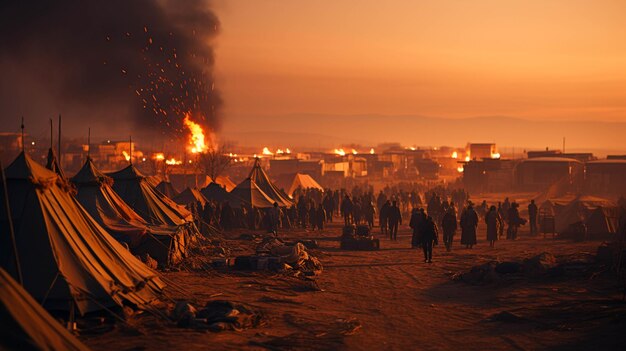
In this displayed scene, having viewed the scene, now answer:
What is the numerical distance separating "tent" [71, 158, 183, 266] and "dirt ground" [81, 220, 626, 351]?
894 millimetres

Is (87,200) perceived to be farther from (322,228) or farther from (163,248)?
(322,228)

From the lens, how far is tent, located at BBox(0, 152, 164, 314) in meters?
11.0

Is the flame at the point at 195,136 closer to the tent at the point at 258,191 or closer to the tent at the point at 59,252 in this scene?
the tent at the point at 258,191

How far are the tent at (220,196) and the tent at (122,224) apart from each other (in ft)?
43.8

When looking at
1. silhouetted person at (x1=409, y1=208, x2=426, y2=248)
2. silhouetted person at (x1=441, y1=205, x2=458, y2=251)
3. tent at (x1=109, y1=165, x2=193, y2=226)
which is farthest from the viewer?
silhouetted person at (x1=441, y1=205, x2=458, y2=251)

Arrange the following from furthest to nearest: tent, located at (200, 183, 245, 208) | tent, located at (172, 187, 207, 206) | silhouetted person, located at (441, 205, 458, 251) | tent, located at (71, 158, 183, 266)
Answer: tent, located at (200, 183, 245, 208), tent, located at (172, 187, 207, 206), silhouetted person, located at (441, 205, 458, 251), tent, located at (71, 158, 183, 266)

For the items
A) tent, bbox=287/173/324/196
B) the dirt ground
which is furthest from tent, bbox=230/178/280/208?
tent, bbox=287/173/324/196

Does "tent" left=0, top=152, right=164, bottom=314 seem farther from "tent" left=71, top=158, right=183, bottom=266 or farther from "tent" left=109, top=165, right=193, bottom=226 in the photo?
"tent" left=109, top=165, right=193, bottom=226

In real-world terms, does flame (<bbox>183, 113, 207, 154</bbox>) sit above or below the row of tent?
above

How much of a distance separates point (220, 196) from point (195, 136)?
28.1 metres

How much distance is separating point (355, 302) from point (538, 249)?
1048cm

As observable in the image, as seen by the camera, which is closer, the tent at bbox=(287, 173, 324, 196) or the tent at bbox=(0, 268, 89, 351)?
the tent at bbox=(0, 268, 89, 351)

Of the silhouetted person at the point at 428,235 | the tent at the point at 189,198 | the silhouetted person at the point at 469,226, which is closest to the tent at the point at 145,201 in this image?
the silhouetted person at the point at 428,235

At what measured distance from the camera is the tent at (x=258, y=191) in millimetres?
33062
